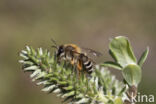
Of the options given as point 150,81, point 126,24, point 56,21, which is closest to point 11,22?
point 56,21

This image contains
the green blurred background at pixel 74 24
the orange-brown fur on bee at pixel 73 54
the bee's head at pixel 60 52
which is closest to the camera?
the bee's head at pixel 60 52

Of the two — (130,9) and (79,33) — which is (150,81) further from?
(130,9)

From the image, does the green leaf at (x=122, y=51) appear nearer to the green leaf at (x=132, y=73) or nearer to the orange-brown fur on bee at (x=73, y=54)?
the green leaf at (x=132, y=73)

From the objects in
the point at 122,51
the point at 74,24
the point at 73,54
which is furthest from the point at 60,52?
the point at 74,24

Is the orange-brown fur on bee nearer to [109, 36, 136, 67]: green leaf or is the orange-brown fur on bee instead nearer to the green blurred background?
[109, 36, 136, 67]: green leaf

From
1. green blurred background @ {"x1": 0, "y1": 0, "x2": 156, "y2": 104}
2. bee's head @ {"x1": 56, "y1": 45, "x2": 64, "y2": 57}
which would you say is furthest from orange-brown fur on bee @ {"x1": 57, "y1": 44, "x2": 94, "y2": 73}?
green blurred background @ {"x1": 0, "y1": 0, "x2": 156, "y2": 104}

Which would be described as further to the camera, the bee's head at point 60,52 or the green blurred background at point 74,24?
the green blurred background at point 74,24

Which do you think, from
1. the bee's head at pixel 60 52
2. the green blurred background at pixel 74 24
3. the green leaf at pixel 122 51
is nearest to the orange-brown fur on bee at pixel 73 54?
the bee's head at pixel 60 52

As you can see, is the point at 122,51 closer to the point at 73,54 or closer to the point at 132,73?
the point at 132,73
